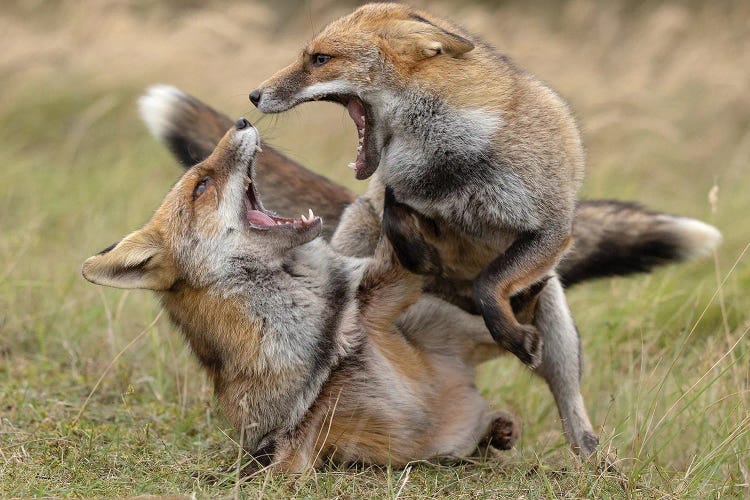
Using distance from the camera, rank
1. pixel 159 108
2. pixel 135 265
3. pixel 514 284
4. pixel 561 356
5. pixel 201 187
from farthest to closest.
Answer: pixel 159 108, pixel 561 356, pixel 201 187, pixel 135 265, pixel 514 284

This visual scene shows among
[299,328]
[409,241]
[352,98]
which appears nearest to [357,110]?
[352,98]

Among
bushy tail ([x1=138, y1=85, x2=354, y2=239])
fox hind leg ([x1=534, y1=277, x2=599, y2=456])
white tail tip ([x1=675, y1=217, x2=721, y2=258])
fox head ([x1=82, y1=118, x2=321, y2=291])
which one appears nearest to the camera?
fox head ([x1=82, y1=118, x2=321, y2=291])

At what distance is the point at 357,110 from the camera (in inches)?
184

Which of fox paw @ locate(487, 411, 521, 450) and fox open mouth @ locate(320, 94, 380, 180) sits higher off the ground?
fox open mouth @ locate(320, 94, 380, 180)

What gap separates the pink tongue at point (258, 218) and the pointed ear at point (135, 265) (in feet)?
1.50

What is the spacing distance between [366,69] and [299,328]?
1270mm

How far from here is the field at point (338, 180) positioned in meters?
4.32

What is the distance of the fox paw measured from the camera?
15.8 ft

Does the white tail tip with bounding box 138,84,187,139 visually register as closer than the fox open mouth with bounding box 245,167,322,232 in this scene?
No

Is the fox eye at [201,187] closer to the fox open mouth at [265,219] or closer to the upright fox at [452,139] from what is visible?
the fox open mouth at [265,219]

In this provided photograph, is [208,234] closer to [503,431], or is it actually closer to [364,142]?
[364,142]

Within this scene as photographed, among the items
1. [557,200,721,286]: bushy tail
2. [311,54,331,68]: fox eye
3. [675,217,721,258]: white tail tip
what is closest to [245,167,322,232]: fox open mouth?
[311,54,331,68]: fox eye

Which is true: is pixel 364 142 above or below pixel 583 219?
above

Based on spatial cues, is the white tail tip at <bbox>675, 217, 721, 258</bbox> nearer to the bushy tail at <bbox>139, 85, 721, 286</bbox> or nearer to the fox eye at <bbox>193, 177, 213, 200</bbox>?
the bushy tail at <bbox>139, 85, 721, 286</bbox>
